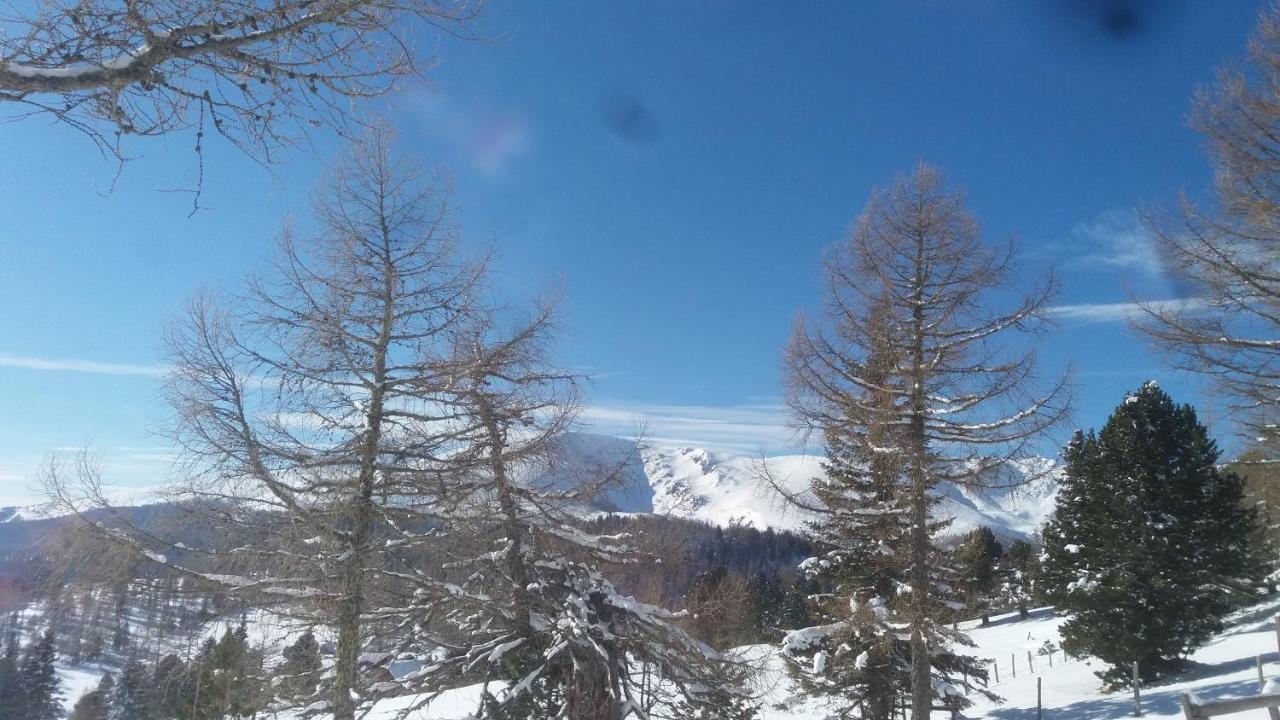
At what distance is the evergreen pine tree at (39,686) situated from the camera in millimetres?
30891

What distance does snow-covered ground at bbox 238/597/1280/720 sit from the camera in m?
10.2

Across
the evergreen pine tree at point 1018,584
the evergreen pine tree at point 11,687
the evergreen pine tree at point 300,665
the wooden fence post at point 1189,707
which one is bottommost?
the evergreen pine tree at point 11,687

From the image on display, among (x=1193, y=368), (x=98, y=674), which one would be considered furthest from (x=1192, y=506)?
(x=98, y=674)

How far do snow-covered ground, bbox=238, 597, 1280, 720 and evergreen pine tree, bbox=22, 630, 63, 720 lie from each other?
30.7 m

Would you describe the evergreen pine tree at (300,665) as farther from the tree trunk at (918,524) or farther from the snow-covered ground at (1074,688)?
the tree trunk at (918,524)

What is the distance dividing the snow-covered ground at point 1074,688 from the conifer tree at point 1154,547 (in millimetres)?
1037

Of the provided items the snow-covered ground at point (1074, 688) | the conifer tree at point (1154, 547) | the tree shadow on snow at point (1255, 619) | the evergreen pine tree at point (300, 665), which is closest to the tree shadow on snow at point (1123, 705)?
the snow-covered ground at point (1074, 688)

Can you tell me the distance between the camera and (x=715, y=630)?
11.0m

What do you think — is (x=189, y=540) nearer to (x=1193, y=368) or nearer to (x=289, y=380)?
(x=289, y=380)

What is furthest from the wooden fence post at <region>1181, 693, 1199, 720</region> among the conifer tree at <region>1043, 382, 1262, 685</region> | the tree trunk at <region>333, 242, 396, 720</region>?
the conifer tree at <region>1043, 382, 1262, 685</region>

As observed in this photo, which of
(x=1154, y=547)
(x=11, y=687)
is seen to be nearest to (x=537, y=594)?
(x=1154, y=547)

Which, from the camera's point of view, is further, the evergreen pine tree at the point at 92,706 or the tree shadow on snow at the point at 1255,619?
the evergreen pine tree at the point at 92,706

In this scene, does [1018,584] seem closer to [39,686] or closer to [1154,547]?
[1154,547]

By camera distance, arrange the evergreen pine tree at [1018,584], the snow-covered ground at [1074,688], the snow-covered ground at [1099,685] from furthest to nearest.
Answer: the evergreen pine tree at [1018,584]
the snow-covered ground at [1099,685]
the snow-covered ground at [1074,688]
